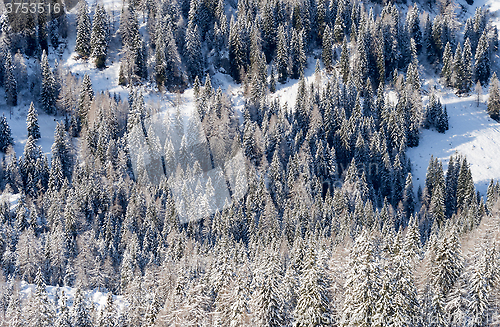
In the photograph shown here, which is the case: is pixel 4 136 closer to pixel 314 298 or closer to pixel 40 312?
pixel 40 312

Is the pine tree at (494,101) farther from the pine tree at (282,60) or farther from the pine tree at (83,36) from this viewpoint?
the pine tree at (83,36)

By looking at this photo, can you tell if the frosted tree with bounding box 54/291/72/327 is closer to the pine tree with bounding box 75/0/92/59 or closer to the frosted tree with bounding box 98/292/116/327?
the frosted tree with bounding box 98/292/116/327

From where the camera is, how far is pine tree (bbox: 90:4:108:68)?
15212 centimetres

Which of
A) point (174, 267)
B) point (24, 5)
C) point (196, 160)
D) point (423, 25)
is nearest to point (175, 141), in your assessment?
point (196, 160)

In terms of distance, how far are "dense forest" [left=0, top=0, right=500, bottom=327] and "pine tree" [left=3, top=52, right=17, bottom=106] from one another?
0.44m

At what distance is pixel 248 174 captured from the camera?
4855 inches

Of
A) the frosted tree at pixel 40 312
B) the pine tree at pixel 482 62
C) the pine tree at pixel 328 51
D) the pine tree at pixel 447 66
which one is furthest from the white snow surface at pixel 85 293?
the pine tree at pixel 482 62

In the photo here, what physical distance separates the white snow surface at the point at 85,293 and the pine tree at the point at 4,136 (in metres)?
47.9

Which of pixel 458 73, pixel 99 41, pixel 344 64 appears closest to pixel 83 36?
pixel 99 41

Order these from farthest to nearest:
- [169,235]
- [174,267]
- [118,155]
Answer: [118,155]
[169,235]
[174,267]

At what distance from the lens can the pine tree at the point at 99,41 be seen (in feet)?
499

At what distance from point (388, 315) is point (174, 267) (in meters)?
50.4

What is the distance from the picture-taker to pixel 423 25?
554 feet

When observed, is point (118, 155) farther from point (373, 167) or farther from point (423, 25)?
point (423, 25)
